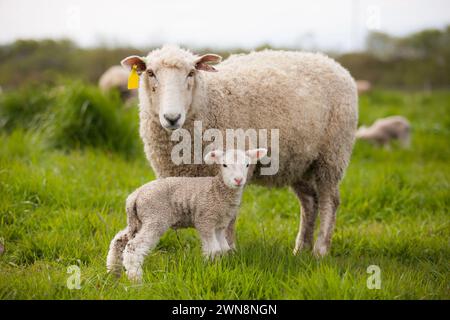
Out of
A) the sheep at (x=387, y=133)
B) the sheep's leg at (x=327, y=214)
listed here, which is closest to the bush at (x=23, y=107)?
the sheep's leg at (x=327, y=214)

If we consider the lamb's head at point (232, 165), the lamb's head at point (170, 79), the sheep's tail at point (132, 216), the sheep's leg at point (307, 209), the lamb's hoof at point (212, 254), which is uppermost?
the lamb's head at point (170, 79)

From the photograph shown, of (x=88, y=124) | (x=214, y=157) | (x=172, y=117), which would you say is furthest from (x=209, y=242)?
(x=88, y=124)

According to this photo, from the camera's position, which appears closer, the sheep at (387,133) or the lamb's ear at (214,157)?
the lamb's ear at (214,157)

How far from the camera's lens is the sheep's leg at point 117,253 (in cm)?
364

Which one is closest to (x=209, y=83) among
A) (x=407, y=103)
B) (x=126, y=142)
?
(x=126, y=142)

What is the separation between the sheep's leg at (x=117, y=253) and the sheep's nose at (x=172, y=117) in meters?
0.87

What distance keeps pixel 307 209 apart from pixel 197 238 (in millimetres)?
1091

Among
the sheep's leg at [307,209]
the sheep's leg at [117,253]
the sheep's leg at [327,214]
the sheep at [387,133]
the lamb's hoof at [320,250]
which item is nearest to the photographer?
the sheep's leg at [117,253]

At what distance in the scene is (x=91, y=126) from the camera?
6570mm

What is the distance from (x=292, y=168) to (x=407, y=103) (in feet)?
33.6

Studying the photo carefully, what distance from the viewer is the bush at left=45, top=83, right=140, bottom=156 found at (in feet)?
21.6

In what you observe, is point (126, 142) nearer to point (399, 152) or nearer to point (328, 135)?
point (328, 135)

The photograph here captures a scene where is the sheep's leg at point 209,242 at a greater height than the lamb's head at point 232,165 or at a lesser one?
lesser

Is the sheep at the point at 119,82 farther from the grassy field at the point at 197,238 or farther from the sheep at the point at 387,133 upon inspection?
the sheep at the point at 387,133
